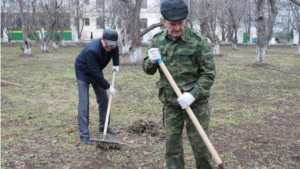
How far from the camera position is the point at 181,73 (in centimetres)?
270

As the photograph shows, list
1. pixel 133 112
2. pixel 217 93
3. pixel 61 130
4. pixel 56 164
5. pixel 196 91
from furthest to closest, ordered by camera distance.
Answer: pixel 217 93, pixel 133 112, pixel 61 130, pixel 56 164, pixel 196 91

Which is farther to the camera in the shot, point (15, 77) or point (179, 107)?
point (15, 77)

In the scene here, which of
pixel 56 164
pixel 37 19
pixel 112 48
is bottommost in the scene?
pixel 56 164

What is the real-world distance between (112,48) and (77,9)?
25889 mm

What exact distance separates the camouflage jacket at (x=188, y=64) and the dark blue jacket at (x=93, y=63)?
156cm

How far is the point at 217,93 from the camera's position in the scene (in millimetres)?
7789

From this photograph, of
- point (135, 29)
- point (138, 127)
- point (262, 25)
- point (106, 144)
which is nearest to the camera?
point (106, 144)

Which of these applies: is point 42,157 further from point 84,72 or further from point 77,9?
point 77,9

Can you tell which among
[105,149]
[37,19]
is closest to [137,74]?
[105,149]

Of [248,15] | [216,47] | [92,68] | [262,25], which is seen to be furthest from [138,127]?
[248,15]

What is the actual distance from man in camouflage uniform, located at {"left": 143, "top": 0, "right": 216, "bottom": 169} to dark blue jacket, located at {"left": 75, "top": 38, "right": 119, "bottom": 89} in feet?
5.04

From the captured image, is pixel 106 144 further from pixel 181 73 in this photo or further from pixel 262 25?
pixel 262 25

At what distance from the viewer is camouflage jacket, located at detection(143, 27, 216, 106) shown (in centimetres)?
263

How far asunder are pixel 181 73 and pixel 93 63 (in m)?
1.83
